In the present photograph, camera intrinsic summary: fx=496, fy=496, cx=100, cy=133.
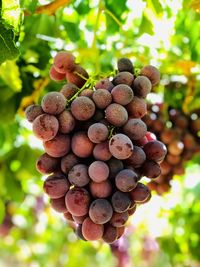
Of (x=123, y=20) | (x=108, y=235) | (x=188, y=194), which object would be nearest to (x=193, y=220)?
(x=188, y=194)

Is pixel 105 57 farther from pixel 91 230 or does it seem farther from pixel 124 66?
pixel 91 230

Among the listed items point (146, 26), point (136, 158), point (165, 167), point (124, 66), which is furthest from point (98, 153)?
point (146, 26)

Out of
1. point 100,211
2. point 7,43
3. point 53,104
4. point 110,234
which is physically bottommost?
point 110,234

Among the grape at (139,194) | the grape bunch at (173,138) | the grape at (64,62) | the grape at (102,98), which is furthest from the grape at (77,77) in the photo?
the grape bunch at (173,138)

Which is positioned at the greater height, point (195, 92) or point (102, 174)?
point (102, 174)

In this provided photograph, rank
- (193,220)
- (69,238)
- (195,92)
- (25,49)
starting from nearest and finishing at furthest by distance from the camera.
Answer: (25,49)
(195,92)
(193,220)
(69,238)

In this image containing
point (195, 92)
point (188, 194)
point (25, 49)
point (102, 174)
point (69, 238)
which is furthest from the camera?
point (69, 238)

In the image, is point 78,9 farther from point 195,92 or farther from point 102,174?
point 102,174
